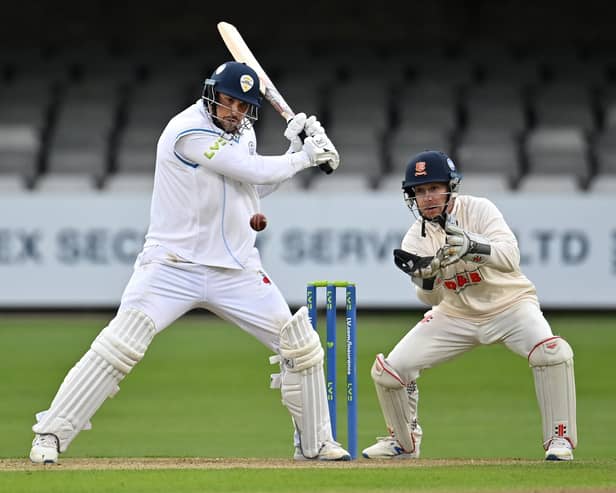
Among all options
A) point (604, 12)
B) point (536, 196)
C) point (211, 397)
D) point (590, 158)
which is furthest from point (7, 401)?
point (604, 12)

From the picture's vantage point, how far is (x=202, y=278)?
241 inches

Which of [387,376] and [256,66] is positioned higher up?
[256,66]

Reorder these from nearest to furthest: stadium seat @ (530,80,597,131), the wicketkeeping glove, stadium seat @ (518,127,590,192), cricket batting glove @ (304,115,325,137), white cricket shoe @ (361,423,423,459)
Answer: the wicketkeeping glove < cricket batting glove @ (304,115,325,137) < white cricket shoe @ (361,423,423,459) < stadium seat @ (518,127,590,192) < stadium seat @ (530,80,597,131)

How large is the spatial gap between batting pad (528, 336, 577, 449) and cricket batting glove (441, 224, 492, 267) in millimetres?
529

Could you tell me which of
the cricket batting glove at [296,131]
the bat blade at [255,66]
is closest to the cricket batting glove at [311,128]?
the cricket batting glove at [296,131]

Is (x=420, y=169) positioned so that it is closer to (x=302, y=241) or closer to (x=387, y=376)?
(x=387, y=376)

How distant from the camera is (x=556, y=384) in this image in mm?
6301

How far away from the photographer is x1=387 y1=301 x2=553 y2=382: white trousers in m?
6.44

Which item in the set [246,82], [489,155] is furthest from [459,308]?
[489,155]

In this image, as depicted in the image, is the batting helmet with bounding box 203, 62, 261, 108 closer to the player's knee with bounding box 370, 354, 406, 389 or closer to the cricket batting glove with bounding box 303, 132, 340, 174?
the cricket batting glove with bounding box 303, 132, 340, 174

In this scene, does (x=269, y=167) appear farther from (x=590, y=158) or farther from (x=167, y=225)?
(x=590, y=158)

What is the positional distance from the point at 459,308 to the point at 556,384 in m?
0.60

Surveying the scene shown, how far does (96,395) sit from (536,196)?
857 cm

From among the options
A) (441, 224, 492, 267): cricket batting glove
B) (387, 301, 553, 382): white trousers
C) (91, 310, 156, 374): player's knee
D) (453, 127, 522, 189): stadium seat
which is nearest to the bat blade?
(441, 224, 492, 267): cricket batting glove
